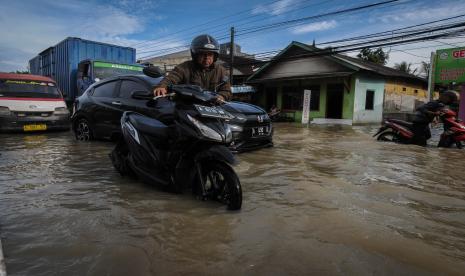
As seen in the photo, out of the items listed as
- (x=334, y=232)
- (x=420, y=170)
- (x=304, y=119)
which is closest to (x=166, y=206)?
(x=334, y=232)

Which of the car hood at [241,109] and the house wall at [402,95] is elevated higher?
the house wall at [402,95]

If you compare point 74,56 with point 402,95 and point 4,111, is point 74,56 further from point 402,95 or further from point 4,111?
point 402,95

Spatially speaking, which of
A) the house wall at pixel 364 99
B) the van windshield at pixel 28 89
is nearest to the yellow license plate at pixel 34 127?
the van windshield at pixel 28 89

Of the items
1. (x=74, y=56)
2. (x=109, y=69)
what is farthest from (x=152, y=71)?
(x=74, y=56)

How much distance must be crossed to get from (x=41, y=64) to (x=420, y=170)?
18.9 meters

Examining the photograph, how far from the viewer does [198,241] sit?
101 inches

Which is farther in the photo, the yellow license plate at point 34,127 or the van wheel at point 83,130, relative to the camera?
the yellow license plate at point 34,127

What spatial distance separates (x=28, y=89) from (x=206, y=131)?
346 inches

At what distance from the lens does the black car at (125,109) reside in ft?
20.1

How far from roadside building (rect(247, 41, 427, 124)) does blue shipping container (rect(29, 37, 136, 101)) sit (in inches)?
390

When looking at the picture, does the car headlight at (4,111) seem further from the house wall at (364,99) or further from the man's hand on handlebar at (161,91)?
the house wall at (364,99)

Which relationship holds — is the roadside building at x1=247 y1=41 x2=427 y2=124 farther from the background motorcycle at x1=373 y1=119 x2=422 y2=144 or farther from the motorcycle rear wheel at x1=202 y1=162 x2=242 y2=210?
the motorcycle rear wheel at x1=202 y1=162 x2=242 y2=210

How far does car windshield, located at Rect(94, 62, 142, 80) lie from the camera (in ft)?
39.4

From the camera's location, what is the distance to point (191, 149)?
11.0ft
